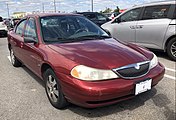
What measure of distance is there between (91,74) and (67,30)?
4.77 feet

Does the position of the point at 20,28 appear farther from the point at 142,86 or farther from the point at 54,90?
the point at 142,86

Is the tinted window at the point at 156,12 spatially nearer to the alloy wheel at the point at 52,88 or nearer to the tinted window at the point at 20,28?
the tinted window at the point at 20,28

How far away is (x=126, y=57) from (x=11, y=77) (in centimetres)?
297

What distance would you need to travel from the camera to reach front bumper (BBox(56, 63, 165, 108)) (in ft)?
8.57

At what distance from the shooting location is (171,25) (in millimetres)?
5738

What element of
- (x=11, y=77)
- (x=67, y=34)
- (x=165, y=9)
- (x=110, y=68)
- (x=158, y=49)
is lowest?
(x=11, y=77)

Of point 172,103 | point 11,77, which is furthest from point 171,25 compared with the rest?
point 11,77

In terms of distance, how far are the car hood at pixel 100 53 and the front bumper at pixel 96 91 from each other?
234mm

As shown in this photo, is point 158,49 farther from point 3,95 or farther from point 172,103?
point 3,95

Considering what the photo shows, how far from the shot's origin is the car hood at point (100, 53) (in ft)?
9.29

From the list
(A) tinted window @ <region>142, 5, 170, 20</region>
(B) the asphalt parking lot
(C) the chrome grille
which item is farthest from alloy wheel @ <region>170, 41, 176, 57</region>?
(C) the chrome grille

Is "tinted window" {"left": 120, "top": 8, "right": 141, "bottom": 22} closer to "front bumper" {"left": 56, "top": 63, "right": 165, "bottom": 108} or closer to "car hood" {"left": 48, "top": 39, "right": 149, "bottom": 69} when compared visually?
"car hood" {"left": 48, "top": 39, "right": 149, "bottom": 69}

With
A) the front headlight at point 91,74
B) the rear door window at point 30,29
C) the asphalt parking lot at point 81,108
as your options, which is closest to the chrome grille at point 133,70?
the front headlight at point 91,74

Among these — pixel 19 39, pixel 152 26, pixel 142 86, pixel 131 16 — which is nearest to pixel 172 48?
pixel 152 26
